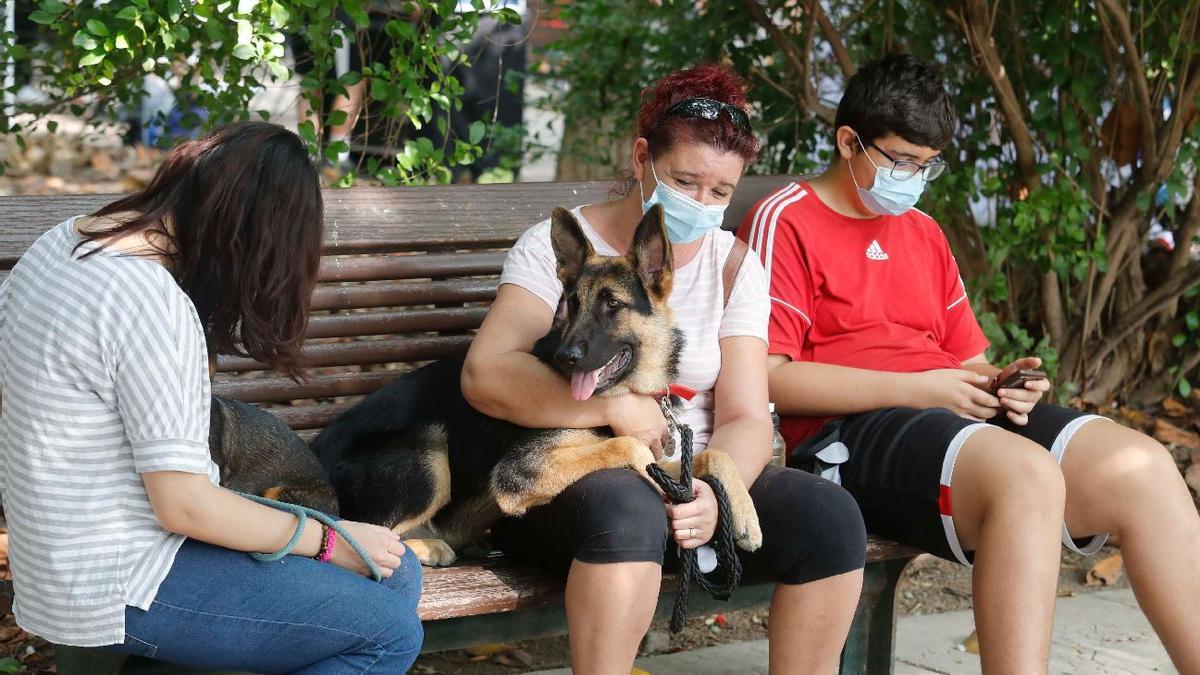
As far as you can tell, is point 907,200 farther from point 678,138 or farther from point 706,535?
point 706,535

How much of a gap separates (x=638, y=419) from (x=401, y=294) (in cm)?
97

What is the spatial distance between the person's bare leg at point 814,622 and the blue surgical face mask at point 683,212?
0.96 metres

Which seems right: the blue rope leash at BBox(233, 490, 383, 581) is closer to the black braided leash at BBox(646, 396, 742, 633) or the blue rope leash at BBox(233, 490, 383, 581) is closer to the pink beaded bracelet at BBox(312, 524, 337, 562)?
the pink beaded bracelet at BBox(312, 524, 337, 562)

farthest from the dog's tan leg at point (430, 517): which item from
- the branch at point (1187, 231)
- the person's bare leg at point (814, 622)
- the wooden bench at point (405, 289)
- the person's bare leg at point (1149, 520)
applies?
the branch at point (1187, 231)

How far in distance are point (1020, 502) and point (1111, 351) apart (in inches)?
120

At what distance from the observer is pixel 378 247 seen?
394cm

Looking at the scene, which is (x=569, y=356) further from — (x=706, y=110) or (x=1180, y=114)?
(x=1180, y=114)

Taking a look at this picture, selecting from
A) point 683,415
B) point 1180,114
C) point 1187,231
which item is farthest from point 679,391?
point 1187,231

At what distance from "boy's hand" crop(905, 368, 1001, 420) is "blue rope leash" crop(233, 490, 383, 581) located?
67.6 inches

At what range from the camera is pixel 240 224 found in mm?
2506

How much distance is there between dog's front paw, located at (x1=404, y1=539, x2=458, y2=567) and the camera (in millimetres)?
3303

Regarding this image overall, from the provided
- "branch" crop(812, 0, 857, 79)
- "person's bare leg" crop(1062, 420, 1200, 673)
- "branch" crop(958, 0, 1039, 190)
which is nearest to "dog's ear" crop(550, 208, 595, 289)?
"person's bare leg" crop(1062, 420, 1200, 673)

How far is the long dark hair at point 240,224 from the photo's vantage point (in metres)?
2.49

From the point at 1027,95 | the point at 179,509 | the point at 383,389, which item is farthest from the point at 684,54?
the point at 179,509
